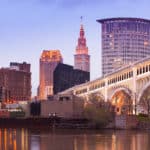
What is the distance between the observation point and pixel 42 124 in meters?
154

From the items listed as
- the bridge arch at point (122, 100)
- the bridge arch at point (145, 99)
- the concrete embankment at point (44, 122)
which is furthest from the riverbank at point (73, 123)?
the bridge arch at point (122, 100)

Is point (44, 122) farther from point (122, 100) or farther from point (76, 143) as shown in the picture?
point (76, 143)

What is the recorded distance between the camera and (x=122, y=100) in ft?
571

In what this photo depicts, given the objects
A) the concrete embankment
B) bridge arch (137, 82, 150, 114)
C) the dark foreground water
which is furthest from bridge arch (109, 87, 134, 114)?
the dark foreground water

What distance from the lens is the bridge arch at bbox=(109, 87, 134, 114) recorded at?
150m

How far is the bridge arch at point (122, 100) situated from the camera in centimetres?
15000

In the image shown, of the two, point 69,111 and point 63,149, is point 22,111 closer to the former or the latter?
point 69,111

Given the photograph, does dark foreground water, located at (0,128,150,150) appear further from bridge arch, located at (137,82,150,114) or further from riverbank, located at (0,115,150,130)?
bridge arch, located at (137,82,150,114)

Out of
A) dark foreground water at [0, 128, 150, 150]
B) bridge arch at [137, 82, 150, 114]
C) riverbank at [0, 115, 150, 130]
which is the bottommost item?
dark foreground water at [0, 128, 150, 150]

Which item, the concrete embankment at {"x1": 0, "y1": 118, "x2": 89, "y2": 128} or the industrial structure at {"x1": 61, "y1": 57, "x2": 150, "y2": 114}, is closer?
the industrial structure at {"x1": 61, "y1": 57, "x2": 150, "y2": 114}

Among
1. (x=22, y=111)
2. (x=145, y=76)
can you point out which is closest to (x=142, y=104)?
(x=145, y=76)

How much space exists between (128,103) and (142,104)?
51.4ft

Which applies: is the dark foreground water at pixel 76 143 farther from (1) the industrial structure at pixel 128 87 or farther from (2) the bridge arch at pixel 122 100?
(2) the bridge arch at pixel 122 100

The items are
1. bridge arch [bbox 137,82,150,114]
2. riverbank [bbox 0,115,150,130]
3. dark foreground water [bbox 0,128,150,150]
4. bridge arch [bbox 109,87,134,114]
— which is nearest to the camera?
dark foreground water [bbox 0,128,150,150]
